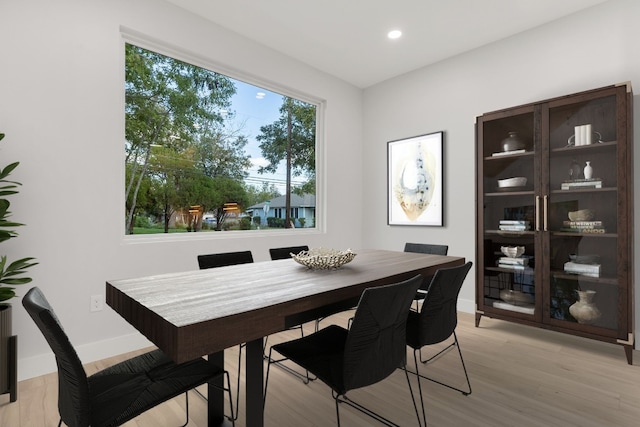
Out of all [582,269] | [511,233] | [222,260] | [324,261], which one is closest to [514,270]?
[511,233]

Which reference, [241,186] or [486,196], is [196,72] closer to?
[241,186]

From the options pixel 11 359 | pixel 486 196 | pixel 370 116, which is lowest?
pixel 11 359

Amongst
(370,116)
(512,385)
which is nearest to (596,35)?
(370,116)

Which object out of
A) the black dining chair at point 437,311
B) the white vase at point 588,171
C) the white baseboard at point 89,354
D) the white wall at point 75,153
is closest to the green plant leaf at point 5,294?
the white wall at point 75,153

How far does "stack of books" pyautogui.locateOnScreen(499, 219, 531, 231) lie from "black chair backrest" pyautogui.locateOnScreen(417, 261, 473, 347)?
5.04ft

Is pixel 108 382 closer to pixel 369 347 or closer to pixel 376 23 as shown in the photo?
pixel 369 347

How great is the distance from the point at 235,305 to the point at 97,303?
1.89 m

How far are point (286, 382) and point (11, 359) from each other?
5.14ft

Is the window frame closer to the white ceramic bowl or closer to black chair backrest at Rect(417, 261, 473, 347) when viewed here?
the white ceramic bowl

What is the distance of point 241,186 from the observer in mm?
3537

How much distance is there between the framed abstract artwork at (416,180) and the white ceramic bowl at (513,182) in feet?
2.46

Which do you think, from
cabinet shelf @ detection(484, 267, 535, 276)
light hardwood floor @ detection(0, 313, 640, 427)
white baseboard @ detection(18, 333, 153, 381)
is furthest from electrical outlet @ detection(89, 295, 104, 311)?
cabinet shelf @ detection(484, 267, 535, 276)

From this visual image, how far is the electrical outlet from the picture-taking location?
2447 millimetres

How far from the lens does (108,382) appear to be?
1292mm
